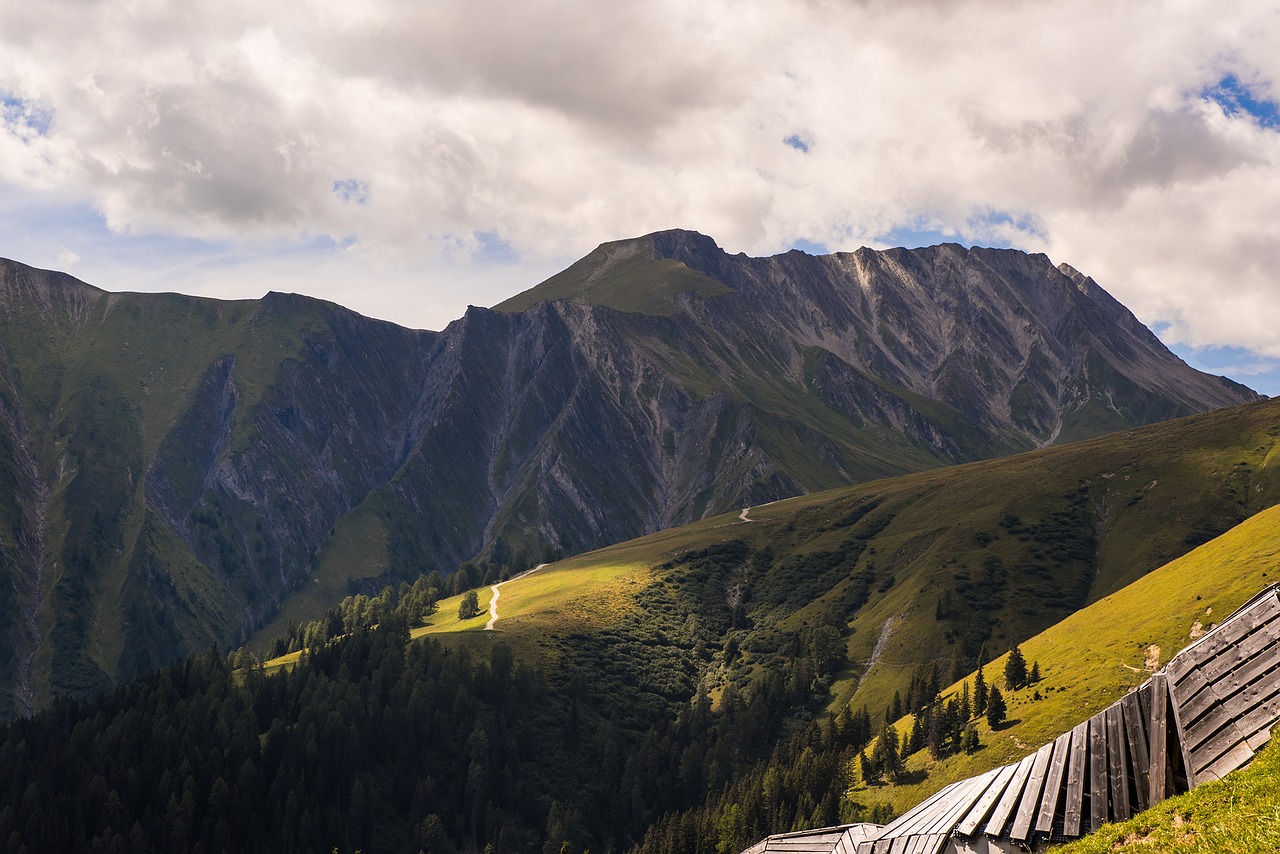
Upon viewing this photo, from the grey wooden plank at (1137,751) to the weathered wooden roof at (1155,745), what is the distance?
0.10 feet

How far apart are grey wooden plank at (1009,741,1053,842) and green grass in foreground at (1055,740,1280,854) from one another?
344cm

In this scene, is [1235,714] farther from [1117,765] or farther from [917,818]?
[917,818]

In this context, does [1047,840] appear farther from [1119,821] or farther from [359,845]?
[359,845]

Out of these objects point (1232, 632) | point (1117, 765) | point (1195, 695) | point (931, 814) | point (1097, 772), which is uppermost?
point (1232, 632)

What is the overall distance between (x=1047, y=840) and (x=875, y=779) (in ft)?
449

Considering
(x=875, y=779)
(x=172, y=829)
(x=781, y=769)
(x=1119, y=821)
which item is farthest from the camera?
(x=172, y=829)

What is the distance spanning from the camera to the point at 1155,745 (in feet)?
90.7

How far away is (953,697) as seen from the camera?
539 feet

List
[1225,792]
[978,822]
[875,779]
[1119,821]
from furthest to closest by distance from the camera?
[875,779] → [978,822] → [1119,821] → [1225,792]

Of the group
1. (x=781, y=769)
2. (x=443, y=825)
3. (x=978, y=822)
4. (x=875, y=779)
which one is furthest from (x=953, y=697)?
(x=978, y=822)

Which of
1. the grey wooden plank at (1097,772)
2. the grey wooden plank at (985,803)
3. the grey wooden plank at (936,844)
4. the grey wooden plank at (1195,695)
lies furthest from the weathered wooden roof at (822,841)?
the grey wooden plank at (1195,695)

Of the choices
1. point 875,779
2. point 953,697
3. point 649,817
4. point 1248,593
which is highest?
point 1248,593

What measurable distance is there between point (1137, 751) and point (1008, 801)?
15.2 ft

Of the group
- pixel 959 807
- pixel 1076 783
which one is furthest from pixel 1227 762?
pixel 959 807
